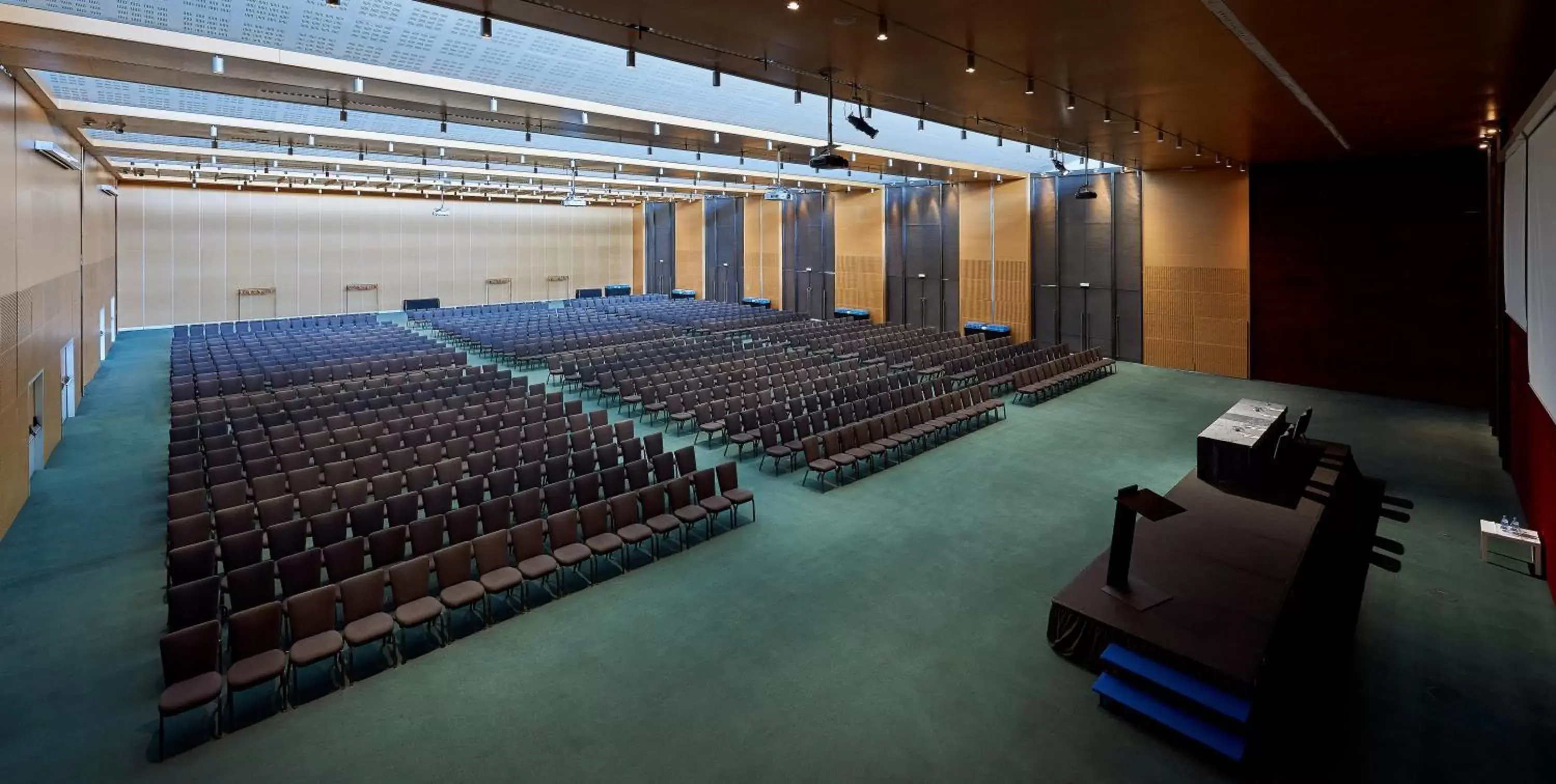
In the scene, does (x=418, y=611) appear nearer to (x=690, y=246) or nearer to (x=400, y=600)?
(x=400, y=600)

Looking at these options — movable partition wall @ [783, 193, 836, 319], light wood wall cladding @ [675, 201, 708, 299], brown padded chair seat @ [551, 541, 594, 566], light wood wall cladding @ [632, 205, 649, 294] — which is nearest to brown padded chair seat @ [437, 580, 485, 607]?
brown padded chair seat @ [551, 541, 594, 566]

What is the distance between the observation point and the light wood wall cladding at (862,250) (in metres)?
30.4

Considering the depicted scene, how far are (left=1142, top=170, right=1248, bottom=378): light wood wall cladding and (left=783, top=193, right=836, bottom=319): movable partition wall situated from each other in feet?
45.5

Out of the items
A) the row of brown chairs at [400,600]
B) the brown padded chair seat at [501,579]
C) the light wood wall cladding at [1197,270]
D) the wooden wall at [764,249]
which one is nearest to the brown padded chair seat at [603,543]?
the row of brown chairs at [400,600]

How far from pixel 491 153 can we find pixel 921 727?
65.0ft

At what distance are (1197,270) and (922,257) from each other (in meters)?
10.2

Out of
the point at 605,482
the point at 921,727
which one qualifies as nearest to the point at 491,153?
the point at 605,482

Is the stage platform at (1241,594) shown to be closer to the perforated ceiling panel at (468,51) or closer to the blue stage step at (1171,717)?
the blue stage step at (1171,717)

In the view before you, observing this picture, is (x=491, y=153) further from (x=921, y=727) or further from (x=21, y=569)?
(x=921, y=727)

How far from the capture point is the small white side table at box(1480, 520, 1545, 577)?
8.17 m

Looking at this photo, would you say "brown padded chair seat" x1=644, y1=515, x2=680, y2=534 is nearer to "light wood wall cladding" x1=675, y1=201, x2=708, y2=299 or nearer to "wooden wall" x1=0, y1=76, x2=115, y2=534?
"wooden wall" x1=0, y1=76, x2=115, y2=534

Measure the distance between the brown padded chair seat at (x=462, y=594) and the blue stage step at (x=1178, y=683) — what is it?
18.0 ft

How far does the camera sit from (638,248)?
46656mm

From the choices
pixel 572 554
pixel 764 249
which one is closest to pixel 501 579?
pixel 572 554
